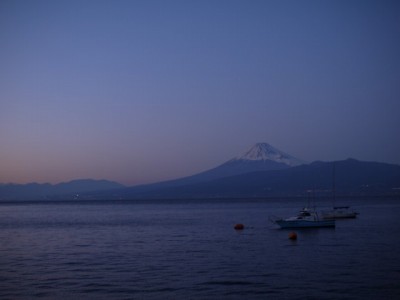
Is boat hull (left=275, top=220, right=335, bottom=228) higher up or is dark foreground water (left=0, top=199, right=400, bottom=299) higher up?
boat hull (left=275, top=220, right=335, bottom=228)

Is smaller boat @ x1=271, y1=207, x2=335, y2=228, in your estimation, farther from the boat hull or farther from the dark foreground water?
the dark foreground water

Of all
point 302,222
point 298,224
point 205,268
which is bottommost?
point 205,268

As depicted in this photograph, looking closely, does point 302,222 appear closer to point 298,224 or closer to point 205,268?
point 298,224

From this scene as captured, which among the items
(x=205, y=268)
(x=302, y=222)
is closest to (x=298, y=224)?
(x=302, y=222)

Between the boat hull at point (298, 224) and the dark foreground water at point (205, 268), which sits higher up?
the boat hull at point (298, 224)

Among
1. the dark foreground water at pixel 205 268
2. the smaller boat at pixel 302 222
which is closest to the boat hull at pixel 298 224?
the smaller boat at pixel 302 222

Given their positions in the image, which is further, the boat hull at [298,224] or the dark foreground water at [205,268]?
the boat hull at [298,224]

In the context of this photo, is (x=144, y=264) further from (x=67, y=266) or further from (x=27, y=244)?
(x=27, y=244)

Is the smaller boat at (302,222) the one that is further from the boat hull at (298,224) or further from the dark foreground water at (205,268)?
the dark foreground water at (205,268)

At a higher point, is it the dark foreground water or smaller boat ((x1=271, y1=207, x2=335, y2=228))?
smaller boat ((x1=271, y1=207, x2=335, y2=228))

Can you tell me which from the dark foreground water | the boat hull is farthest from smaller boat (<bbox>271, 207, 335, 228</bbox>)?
the dark foreground water

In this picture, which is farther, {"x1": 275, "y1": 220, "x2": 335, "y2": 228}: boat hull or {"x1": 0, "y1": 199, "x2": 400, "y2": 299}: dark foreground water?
{"x1": 275, "y1": 220, "x2": 335, "y2": 228}: boat hull

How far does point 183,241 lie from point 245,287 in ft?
58.0

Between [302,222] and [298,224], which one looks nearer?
[298,224]
